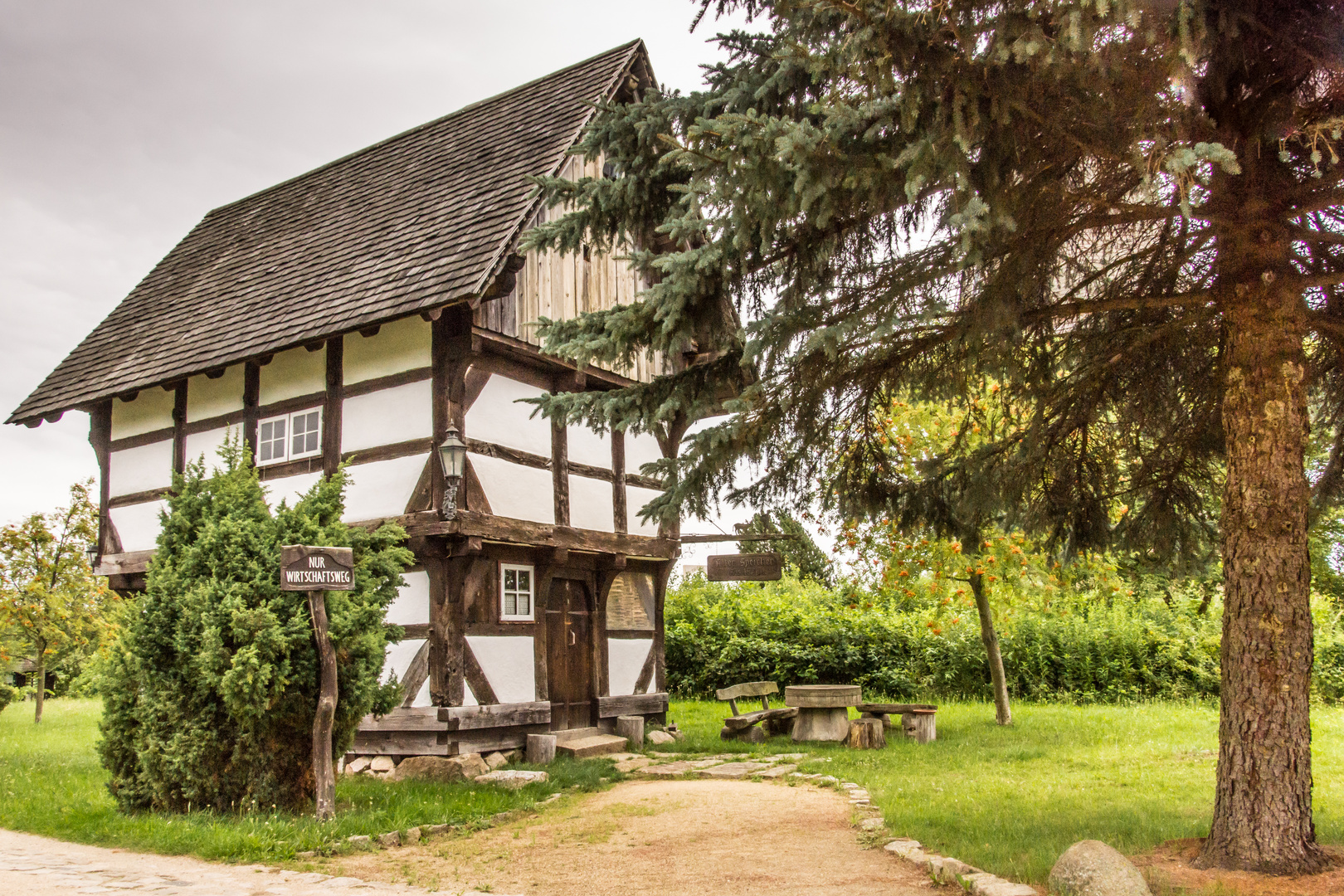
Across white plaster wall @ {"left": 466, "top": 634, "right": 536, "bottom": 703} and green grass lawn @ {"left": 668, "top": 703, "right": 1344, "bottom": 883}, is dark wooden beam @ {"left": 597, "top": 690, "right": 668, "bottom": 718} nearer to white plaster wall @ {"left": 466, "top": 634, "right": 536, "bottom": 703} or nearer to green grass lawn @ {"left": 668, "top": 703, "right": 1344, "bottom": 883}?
green grass lawn @ {"left": 668, "top": 703, "right": 1344, "bottom": 883}

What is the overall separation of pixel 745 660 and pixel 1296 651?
47.1 feet

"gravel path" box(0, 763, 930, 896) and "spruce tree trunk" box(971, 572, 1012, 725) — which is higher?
"spruce tree trunk" box(971, 572, 1012, 725)

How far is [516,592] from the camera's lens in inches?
477

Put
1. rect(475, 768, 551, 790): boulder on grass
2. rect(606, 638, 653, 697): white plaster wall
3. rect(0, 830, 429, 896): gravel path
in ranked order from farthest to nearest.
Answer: rect(606, 638, 653, 697): white plaster wall
rect(475, 768, 551, 790): boulder on grass
rect(0, 830, 429, 896): gravel path

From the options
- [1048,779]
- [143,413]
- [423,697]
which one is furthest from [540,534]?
[143,413]

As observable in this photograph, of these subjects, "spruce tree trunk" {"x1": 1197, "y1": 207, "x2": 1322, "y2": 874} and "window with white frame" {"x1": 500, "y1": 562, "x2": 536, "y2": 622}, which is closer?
"spruce tree trunk" {"x1": 1197, "y1": 207, "x2": 1322, "y2": 874}

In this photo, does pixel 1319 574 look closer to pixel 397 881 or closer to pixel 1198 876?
pixel 1198 876

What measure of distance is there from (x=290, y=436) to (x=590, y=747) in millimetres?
5303

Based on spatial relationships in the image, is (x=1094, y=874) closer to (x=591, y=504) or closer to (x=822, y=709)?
(x=822, y=709)

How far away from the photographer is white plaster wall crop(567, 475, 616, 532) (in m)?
12.7

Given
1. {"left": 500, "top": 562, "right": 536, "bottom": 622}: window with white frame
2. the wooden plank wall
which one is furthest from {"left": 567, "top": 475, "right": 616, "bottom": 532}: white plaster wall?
the wooden plank wall

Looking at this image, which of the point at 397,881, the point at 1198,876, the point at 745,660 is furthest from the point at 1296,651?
the point at 745,660

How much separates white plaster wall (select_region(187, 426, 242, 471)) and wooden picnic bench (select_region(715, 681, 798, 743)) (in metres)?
7.48

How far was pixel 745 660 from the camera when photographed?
19.5 meters
